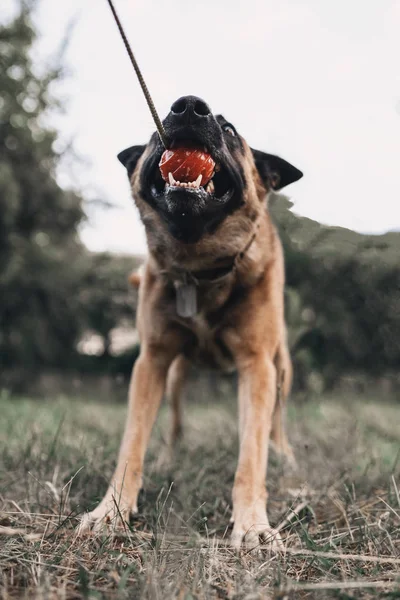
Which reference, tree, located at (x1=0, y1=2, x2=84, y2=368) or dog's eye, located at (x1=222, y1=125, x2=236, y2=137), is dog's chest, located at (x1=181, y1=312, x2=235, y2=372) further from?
tree, located at (x1=0, y1=2, x2=84, y2=368)

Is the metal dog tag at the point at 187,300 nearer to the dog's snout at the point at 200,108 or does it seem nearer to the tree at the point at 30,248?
the dog's snout at the point at 200,108

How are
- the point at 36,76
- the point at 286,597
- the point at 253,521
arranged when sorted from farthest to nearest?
the point at 36,76, the point at 253,521, the point at 286,597

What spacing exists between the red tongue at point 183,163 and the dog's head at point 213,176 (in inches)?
1.8

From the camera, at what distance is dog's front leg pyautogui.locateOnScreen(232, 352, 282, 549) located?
2043 mm

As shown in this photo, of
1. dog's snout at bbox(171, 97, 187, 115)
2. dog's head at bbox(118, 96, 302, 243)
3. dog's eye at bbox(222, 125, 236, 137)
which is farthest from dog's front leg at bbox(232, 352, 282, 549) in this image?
dog's snout at bbox(171, 97, 187, 115)

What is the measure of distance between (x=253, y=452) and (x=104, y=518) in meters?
0.74

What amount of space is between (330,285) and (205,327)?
2.49 m

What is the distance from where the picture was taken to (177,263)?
106 inches

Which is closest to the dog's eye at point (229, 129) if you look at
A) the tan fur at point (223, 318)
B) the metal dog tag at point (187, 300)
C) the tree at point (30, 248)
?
the tan fur at point (223, 318)

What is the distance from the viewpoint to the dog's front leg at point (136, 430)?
88.8 inches

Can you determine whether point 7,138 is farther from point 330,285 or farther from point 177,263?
point 177,263

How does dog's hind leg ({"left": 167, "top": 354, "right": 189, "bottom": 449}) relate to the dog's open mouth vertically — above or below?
below

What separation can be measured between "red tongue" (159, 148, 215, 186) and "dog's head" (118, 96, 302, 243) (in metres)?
0.05

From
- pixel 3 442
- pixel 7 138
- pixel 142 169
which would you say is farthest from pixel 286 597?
pixel 7 138
